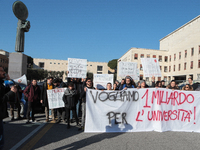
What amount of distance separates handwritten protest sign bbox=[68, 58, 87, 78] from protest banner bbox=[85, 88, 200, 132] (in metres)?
2.89

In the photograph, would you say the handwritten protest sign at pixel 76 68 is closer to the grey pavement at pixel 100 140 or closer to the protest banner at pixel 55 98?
the protest banner at pixel 55 98

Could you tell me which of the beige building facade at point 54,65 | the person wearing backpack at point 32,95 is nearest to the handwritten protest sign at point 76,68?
the person wearing backpack at point 32,95

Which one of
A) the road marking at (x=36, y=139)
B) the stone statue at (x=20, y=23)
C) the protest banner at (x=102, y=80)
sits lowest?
the road marking at (x=36, y=139)

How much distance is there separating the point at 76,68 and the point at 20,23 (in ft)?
20.8

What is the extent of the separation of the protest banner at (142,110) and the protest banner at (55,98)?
1.56m

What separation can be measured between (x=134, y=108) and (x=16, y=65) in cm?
877

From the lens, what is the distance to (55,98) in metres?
5.99

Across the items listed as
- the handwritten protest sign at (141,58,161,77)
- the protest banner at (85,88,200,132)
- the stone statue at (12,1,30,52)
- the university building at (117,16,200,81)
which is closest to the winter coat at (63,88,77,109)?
the protest banner at (85,88,200,132)

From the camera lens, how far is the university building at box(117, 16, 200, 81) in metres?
37.0

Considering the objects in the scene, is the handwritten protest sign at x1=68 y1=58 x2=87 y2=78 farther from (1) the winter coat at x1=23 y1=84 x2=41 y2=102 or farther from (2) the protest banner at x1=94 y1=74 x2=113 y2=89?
(1) the winter coat at x1=23 y1=84 x2=41 y2=102

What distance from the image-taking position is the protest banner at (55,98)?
5.93m

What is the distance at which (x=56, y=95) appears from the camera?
602 centimetres

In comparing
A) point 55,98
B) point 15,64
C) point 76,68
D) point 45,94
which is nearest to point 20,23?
point 15,64

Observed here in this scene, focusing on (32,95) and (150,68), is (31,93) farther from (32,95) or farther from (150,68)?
(150,68)
